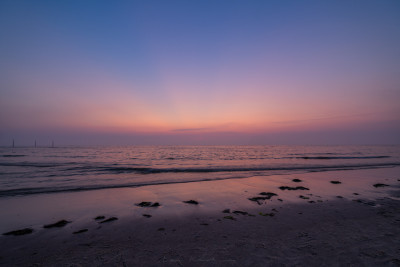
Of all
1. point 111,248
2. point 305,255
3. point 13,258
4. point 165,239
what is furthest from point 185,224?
point 13,258

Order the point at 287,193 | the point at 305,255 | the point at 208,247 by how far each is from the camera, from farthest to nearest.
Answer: the point at 287,193 < the point at 208,247 < the point at 305,255

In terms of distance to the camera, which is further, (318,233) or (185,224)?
(185,224)

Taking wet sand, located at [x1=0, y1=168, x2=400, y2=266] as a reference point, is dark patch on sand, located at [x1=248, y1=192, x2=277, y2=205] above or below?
below

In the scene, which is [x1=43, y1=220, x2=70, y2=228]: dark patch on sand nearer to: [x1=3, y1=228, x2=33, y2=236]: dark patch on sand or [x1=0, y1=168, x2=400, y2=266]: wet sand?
[x1=0, y1=168, x2=400, y2=266]: wet sand

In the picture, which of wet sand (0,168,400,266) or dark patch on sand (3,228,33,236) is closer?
wet sand (0,168,400,266)

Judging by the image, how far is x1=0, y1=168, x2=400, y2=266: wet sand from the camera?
4.48 meters

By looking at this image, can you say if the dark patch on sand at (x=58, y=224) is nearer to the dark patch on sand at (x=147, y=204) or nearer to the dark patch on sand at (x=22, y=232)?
the dark patch on sand at (x=22, y=232)

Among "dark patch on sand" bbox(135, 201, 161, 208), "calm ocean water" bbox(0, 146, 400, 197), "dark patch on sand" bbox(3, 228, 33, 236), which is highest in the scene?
"dark patch on sand" bbox(3, 228, 33, 236)

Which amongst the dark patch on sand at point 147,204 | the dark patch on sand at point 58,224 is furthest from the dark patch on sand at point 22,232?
the dark patch on sand at point 147,204

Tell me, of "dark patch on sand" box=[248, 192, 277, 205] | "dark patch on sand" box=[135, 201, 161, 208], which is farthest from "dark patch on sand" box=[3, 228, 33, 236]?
"dark patch on sand" box=[248, 192, 277, 205]

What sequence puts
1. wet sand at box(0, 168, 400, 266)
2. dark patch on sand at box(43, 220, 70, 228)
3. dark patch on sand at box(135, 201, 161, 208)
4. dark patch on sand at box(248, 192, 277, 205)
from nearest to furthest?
wet sand at box(0, 168, 400, 266)
dark patch on sand at box(43, 220, 70, 228)
dark patch on sand at box(135, 201, 161, 208)
dark patch on sand at box(248, 192, 277, 205)

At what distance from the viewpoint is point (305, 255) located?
4.55m

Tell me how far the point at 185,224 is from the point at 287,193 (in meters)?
7.32

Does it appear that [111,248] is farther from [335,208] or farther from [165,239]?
[335,208]
